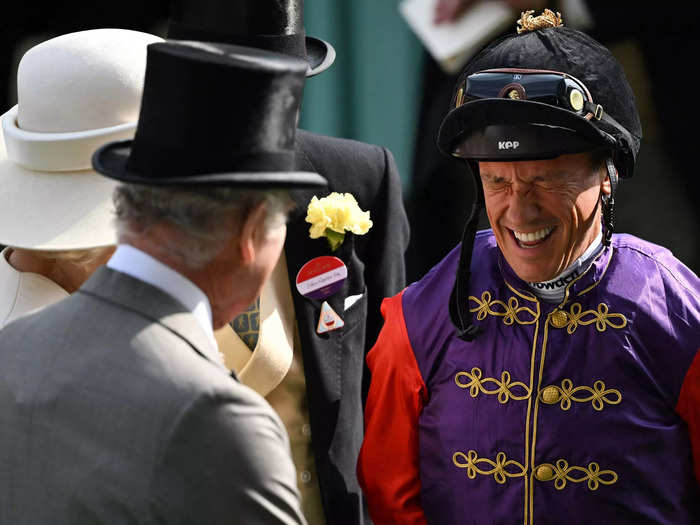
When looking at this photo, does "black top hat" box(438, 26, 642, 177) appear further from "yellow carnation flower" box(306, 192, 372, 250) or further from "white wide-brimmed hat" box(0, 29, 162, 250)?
"white wide-brimmed hat" box(0, 29, 162, 250)

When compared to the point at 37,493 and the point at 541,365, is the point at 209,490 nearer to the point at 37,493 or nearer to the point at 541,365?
the point at 37,493

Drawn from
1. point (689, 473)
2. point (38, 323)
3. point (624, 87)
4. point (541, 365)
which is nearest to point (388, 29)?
point (624, 87)

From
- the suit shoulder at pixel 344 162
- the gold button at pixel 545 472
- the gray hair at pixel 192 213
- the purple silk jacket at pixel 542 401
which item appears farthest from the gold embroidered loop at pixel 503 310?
the gray hair at pixel 192 213

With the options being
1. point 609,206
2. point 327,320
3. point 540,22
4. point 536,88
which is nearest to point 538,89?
point 536,88

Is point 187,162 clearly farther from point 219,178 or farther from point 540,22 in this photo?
point 540,22

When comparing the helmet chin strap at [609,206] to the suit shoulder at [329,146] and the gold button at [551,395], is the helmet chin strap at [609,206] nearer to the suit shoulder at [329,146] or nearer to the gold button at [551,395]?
the gold button at [551,395]

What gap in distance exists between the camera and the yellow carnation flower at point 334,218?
9.80 feet

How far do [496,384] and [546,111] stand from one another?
0.72 meters

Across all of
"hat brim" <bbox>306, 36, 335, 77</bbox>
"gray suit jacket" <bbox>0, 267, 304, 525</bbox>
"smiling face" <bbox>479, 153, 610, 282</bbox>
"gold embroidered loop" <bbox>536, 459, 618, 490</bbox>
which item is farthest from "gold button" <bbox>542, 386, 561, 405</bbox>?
"hat brim" <bbox>306, 36, 335, 77</bbox>

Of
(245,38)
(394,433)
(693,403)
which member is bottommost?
(394,433)

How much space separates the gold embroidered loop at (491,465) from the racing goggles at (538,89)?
895 mm

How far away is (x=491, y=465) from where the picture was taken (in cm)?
255

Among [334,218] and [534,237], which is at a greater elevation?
[534,237]

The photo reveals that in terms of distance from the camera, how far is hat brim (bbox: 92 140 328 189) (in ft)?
5.84
